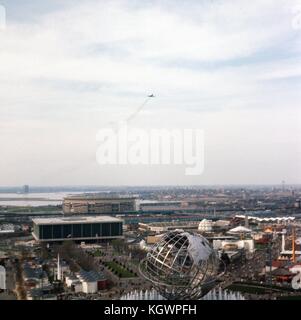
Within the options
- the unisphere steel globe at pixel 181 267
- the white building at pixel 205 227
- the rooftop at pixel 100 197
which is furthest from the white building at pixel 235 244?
the unisphere steel globe at pixel 181 267

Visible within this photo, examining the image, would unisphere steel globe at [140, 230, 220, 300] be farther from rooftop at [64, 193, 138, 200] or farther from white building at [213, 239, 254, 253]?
rooftop at [64, 193, 138, 200]

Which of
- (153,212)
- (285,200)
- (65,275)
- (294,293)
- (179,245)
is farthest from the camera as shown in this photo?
(285,200)

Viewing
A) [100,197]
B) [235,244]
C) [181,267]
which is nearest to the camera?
[181,267]

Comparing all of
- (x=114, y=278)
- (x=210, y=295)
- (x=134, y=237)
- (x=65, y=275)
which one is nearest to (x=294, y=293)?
(x=210, y=295)

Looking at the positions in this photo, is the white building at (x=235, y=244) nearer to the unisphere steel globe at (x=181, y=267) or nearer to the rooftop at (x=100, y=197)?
the rooftop at (x=100, y=197)

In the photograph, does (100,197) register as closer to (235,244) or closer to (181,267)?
(235,244)

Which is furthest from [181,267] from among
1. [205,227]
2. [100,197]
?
[100,197]

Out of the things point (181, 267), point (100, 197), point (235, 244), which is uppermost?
point (100, 197)
